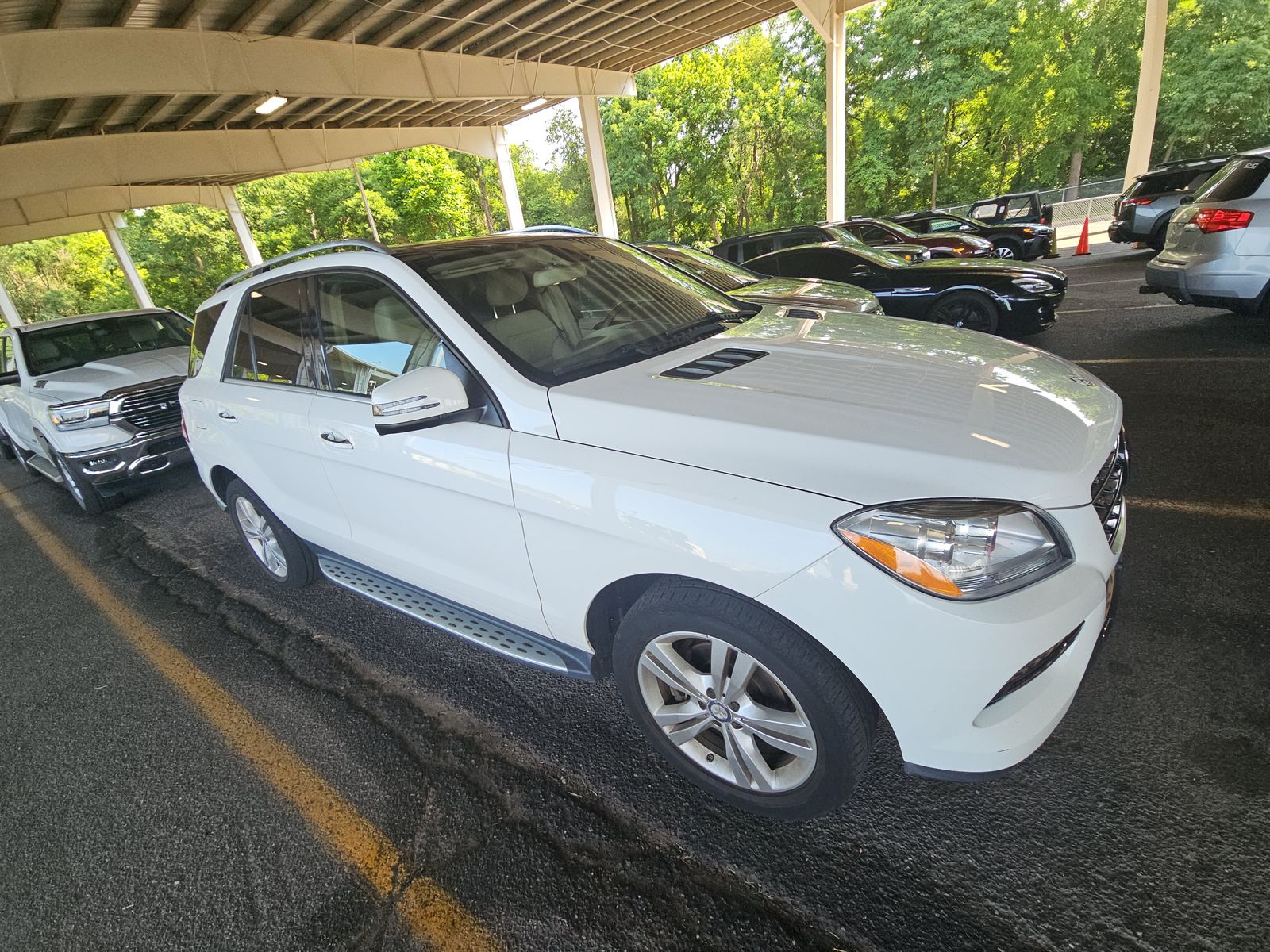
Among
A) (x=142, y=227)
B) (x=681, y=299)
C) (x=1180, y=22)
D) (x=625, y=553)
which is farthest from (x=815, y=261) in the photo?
(x=142, y=227)

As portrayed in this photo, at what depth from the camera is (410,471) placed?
2.33 meters

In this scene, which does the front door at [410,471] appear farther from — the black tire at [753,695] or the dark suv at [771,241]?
the dark suv at [771,241]

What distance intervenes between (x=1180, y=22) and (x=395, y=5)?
33.0 m

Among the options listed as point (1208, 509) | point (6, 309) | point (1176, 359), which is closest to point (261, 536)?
point (1208, 509)

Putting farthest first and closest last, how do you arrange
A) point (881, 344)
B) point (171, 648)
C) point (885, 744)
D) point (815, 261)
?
1. point (815, 261)
2. point (171, 648)
3. point (881, 344)
4. point (885, 744)

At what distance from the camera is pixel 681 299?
3023mm

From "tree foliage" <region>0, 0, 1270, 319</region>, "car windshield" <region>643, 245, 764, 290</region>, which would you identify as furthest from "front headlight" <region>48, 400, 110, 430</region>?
"tree foliage" <region>0, 0, 1270, 319</region>

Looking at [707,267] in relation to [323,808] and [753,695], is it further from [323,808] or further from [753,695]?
[323,808]

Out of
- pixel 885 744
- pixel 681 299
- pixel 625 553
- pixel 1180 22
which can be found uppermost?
pixel 1180 22

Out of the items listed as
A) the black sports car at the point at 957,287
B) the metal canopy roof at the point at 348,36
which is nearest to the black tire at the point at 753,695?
the black sports car at the point at 957,287

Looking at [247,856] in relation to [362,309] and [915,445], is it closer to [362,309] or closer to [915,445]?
[362,309]

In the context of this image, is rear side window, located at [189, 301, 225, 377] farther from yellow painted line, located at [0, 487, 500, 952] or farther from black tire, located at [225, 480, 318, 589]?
yellow painted line, located at [0, 487, 500, 952]

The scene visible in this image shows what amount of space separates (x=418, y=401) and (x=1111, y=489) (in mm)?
2170

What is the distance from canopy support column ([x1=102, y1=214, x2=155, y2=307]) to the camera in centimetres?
2545
